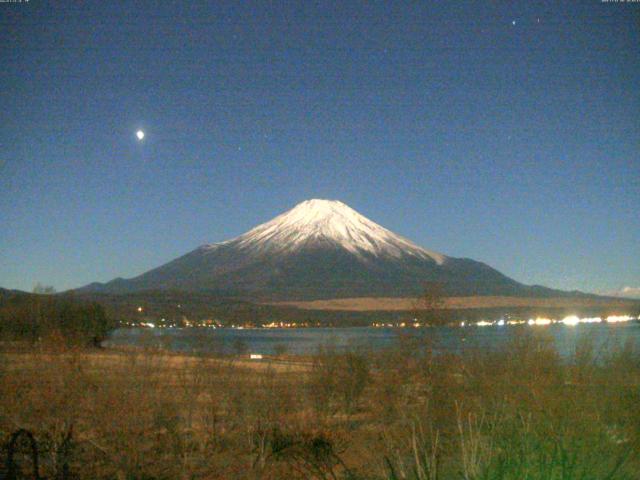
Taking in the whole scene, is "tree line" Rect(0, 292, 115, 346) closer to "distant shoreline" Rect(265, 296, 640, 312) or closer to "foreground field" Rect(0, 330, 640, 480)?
"foreground field" Rect(0, 330, 640, 480)

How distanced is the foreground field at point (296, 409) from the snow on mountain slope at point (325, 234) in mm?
126787

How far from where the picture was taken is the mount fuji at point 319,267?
12150 cm

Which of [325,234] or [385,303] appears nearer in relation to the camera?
[385,303]

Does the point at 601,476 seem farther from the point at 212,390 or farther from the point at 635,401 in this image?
the point at 212,390

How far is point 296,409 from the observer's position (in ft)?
46.7

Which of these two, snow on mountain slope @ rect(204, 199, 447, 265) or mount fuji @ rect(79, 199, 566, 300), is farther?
snow on mountain slope @ rect(204, 199, 447, 265)

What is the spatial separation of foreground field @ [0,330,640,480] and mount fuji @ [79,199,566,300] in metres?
93.3

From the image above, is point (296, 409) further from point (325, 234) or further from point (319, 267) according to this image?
point (325, 234)

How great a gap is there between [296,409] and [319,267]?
120896 mm

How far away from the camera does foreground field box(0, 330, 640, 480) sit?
7969mm

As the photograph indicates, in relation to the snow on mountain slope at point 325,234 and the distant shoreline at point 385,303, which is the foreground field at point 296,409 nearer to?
the distant shoreline at point 385,303

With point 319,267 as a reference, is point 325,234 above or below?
above

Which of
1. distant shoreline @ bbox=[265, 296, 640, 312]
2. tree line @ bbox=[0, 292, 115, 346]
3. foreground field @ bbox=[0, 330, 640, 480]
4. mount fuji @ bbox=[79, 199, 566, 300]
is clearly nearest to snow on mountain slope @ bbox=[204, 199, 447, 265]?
mount fuji @ bbox=[79, 199, 566, 300]

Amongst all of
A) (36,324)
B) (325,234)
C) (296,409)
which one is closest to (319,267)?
(325,234)
